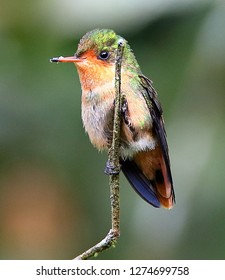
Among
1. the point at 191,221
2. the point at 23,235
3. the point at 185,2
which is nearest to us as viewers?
the point at 191,221

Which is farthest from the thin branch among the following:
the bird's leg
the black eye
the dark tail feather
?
the dark tail feather

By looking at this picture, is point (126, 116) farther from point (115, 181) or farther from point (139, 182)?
point (115, 181)

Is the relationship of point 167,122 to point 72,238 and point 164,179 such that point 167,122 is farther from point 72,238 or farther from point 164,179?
point 72,238

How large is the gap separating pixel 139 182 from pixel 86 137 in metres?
0.57

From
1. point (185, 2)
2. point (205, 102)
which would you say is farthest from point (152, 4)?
point (205, 102)

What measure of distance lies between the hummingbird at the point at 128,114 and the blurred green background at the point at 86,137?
0.19 feet

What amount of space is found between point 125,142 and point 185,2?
577 millimetres

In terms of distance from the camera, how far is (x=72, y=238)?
3936 mm

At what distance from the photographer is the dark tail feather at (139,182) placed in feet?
10.7

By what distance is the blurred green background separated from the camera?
127 inches

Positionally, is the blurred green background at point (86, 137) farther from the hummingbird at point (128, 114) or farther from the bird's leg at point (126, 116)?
the bird's leg at point (126, 116)

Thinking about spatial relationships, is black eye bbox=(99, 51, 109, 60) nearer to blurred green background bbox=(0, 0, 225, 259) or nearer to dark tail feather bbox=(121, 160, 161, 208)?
blurred green background bbox=(0, 0, 225, 259)
